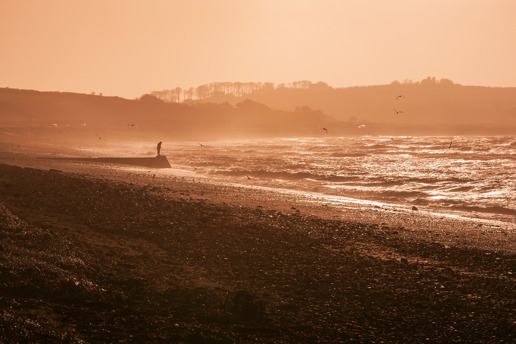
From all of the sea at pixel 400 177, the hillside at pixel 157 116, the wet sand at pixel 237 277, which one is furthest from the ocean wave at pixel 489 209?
the hillside at pixel 157 116

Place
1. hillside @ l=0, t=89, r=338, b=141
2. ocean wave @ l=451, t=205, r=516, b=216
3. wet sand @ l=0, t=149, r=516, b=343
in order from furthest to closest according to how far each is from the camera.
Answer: hillside @ l=0, t=89, r=338, b=141 < ocean wave @ l=451, t=205, r=516, b=216 < wet sand @ l=0, t=149, r=516, b=343

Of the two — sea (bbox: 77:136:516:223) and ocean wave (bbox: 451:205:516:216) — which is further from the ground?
sea (bbox: 77:136:516:223)

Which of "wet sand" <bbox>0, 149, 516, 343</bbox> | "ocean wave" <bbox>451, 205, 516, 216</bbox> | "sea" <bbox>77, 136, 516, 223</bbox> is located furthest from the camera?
"sea" <bbox>77, 136, 516, 223</bbox>

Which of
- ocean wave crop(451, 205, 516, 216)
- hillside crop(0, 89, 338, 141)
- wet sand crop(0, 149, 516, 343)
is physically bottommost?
ocean wave crop(451, 205, 516, 216)

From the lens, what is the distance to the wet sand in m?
7.68

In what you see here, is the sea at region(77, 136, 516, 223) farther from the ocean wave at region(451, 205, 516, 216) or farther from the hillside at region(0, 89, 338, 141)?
the hillside at region(0, 89, 338, 141)

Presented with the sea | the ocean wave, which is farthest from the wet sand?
the sea

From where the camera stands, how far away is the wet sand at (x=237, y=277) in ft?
25.2

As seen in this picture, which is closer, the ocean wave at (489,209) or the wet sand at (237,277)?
the wet sand at (237,277)

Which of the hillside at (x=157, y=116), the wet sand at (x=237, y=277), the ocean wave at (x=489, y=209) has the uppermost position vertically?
the hillside at (x=157, y=116)

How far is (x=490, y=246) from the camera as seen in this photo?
14.1 m

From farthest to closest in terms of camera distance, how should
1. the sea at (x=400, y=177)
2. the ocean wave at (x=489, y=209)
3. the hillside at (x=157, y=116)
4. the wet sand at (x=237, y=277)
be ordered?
the hillside at (x=157, y=116) → the sea at (x=400, y=177) → the ocean wave at (x=489, y=209) → the wet sand at (x=237, y=277)

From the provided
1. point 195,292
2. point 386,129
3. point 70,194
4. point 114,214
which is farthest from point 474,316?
point 386,129

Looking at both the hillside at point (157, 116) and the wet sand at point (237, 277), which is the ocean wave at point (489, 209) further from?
the hillside at point (157, 116)
